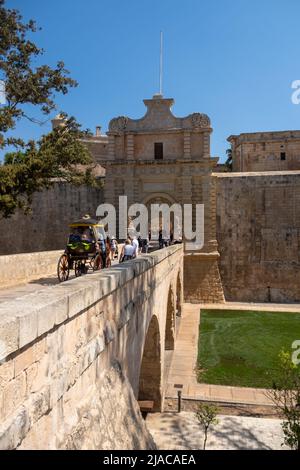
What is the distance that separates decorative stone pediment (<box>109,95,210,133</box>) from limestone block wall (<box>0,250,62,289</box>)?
12846 mm

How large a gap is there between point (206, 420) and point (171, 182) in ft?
51.2

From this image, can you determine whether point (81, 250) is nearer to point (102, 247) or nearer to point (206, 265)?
point (102, 247)

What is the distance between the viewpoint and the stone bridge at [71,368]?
2156mm

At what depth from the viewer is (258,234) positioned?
23.7 meters

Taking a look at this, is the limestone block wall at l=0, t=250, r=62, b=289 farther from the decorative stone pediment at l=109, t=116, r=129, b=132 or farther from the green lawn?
the decorative stone pediment at l=109, t=116, r=129, b=132

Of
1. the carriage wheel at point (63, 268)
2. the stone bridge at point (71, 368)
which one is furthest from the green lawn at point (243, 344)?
the stone bridge at point (71, 368)

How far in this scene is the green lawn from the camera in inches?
497

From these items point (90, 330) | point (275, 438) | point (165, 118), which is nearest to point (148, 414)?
point (275, 438)

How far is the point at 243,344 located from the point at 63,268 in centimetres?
1024

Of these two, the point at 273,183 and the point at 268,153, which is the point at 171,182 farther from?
the point at 268,153

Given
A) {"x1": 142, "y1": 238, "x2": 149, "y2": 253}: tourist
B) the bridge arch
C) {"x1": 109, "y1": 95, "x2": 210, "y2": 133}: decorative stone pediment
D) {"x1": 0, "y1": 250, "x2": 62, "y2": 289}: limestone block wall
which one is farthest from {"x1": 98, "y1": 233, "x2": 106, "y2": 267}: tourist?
{"x1": 109, "y1": 95, "x2": 210, "y2": 133}: decorative stone pediment

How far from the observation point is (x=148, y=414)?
10203 mm

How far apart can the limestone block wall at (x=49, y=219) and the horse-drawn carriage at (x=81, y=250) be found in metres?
15.7

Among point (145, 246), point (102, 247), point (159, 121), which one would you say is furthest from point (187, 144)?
point (102, 247)
